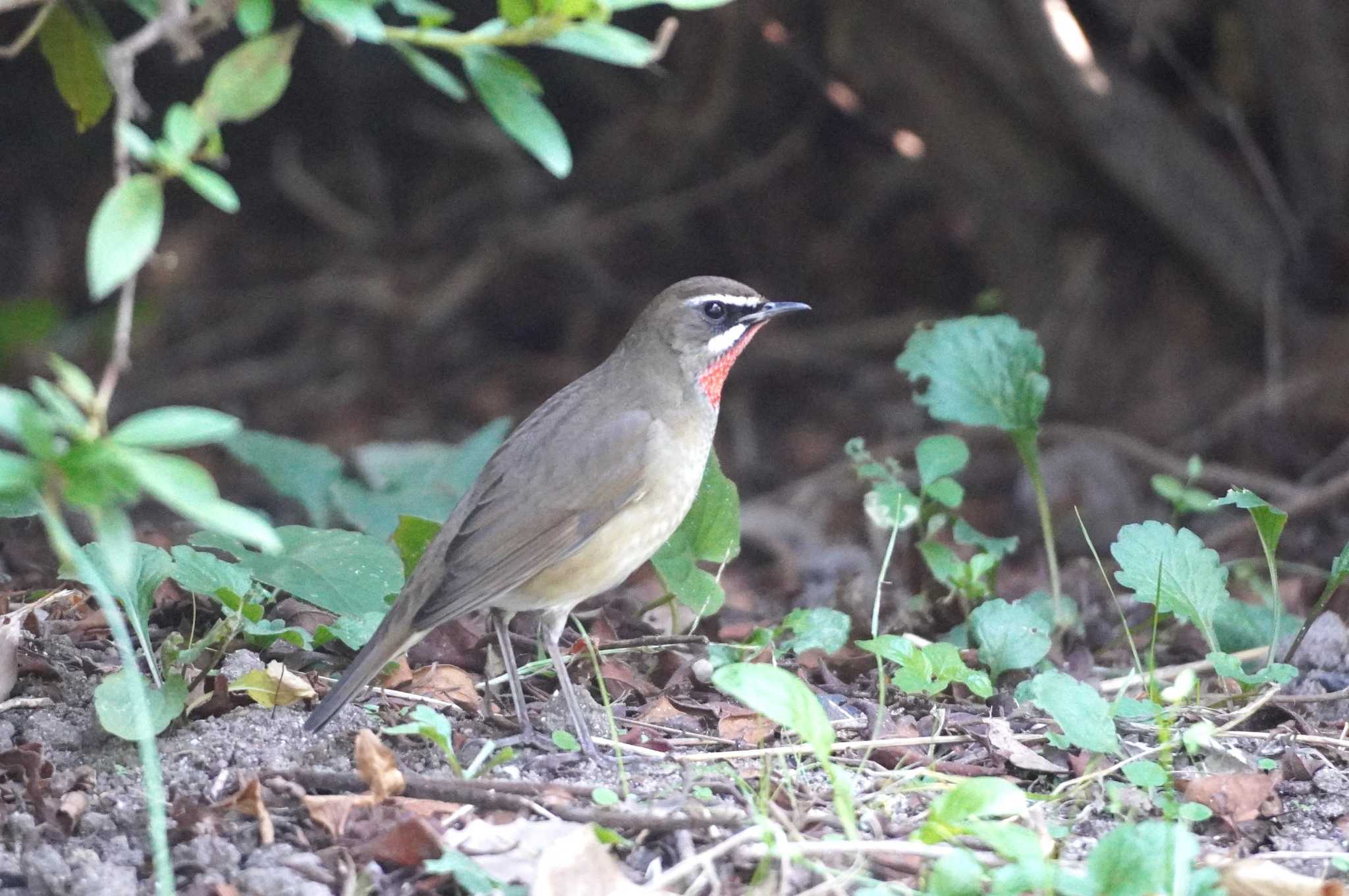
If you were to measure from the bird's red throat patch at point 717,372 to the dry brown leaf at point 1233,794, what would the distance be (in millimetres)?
2035

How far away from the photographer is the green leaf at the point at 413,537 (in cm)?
504

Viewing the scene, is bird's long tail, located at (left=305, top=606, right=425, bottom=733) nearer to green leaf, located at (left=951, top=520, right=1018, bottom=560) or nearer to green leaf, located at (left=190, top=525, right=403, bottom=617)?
green leaf, located at (left=190, top=525, right=403, bottom=617)

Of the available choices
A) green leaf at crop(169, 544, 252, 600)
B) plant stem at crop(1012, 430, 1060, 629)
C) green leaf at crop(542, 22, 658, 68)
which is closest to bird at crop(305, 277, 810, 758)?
green leaf at crop(169, 544, 252, 600)

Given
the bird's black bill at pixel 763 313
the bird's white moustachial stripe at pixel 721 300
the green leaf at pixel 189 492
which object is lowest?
the bird's black bill at pixel 763 313

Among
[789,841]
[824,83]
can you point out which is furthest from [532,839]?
[824,83]

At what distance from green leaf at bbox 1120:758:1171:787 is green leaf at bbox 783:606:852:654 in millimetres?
973

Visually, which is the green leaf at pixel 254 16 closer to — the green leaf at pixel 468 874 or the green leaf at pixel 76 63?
the green leaf at pixel 76 63

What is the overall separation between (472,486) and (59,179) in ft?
21.8

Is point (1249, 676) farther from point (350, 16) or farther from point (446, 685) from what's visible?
point (350, 16)

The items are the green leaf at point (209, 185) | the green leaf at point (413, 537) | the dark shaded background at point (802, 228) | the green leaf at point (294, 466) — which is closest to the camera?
the green leaf at point (209, 185)

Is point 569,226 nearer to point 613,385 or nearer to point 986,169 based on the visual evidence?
point 986,169

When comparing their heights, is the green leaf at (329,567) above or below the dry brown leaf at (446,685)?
above

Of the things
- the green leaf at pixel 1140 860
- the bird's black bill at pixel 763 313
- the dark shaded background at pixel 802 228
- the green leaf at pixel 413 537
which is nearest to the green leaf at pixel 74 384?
the green leaf at pixel 1140 860

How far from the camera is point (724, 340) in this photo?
5.30 meters
